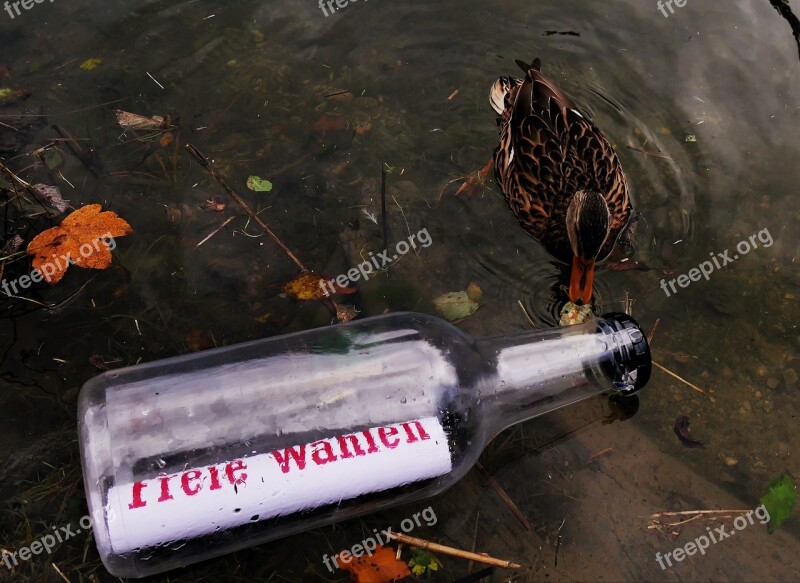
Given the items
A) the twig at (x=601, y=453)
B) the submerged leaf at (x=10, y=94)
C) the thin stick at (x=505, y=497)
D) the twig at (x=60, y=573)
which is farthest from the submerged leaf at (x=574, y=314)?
the submerged leaf at (x=10, y=94)

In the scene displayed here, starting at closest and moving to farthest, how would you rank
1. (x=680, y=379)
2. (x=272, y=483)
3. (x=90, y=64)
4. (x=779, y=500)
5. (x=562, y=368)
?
(x=272, y=483) < (x=562, y=368) < (x=779, y=500) < (x=680, y=379) < (x=90, y=64)

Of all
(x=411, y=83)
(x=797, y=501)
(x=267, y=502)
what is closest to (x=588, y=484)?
(x=797, y=501)

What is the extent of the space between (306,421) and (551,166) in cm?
190

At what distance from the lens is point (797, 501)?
2.71 metres

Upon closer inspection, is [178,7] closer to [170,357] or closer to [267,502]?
[170,357]

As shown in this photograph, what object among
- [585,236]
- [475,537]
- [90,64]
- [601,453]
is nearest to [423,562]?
[475,537]

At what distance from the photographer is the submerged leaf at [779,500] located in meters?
2.67

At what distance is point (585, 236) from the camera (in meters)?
2.96

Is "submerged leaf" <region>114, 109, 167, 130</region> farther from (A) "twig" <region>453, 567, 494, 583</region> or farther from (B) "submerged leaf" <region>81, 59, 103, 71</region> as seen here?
(A) "twig" <region>453, 567, 494, 583</region>

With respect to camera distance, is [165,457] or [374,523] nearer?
[165,457]

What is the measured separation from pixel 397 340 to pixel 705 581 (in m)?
1.52

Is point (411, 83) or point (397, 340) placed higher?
point (411, 83)

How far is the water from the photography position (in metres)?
2.63

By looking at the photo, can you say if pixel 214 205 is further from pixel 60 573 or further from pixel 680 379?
pixel 680 379
